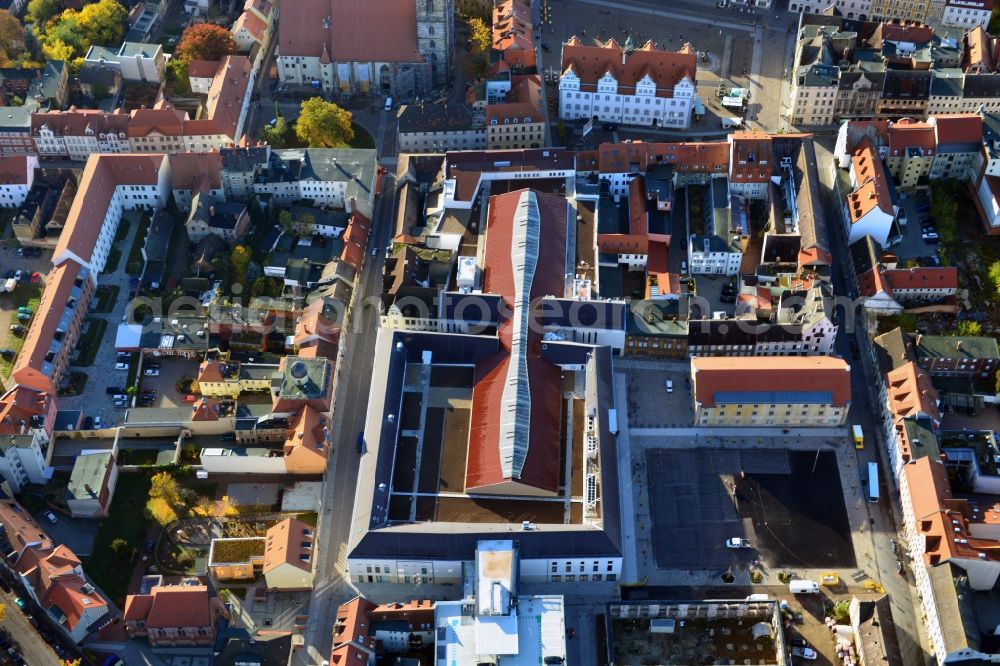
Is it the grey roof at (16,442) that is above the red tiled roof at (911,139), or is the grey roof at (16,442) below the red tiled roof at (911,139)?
below

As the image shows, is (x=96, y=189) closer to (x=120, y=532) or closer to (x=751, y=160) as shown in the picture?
(x=120, y=532)

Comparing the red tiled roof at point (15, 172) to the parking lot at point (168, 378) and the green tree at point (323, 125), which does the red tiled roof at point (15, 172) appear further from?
the green tree at point (323, 125)

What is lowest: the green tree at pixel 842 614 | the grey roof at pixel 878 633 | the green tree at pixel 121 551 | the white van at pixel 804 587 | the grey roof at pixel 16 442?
the grey roof at pixel 878 633

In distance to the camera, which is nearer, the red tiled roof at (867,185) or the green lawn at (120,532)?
the green lawn at (120,532)

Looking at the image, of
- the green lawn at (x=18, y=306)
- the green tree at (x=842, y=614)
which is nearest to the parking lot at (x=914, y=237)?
the green tree at (x=842, y=614)

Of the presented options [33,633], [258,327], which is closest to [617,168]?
[258,327]

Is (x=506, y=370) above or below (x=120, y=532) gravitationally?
above

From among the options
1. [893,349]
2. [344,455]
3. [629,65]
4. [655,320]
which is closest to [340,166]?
[629,65]
